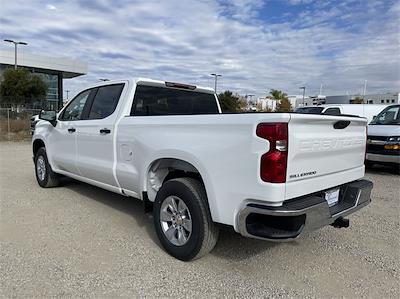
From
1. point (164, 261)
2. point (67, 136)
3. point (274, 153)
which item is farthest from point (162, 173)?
point (67, 136)

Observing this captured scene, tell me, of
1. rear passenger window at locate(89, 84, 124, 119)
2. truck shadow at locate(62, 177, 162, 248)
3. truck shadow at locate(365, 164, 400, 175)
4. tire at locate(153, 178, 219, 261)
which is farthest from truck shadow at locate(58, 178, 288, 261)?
truck shadow at locate(365, 164, 400, 175)

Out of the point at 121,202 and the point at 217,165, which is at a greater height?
the point at 217,165

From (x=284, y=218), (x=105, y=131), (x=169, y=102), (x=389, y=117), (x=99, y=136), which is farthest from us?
(x=389, y=117)

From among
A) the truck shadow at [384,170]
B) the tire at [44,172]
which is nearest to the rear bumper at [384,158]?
the truck shadow at [384,170]

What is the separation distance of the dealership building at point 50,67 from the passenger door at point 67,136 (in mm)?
42761

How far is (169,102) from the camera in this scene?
5.30 m

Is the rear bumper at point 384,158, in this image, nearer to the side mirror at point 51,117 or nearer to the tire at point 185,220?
the tire at point 185,220

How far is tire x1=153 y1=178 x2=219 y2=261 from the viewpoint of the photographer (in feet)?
11.8

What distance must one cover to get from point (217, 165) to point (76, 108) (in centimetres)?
349

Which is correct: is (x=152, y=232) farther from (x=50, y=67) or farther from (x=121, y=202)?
(x=50, y=67)

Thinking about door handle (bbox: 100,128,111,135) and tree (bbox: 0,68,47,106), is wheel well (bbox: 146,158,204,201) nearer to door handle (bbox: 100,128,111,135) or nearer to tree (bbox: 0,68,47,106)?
door handle (bbox: 100,128,111,135)

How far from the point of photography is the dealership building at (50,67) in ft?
160

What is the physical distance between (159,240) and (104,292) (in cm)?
109

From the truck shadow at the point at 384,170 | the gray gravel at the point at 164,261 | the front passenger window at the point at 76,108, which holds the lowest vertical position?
the gray gravel at the point at 164,261
